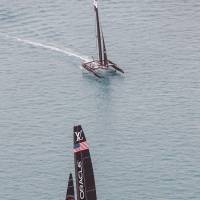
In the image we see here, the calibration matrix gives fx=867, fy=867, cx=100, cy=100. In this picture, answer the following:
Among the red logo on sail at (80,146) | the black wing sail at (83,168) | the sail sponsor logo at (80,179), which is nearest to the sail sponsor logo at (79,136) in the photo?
the black wing sail at (83,168)

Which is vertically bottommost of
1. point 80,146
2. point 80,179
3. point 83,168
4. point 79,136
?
point 80,179

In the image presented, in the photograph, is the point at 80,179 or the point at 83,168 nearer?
the point at 83,168

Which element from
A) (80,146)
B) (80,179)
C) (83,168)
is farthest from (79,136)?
(80,179)

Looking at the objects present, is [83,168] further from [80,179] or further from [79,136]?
[79,136]

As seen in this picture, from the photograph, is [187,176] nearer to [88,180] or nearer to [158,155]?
[158,155]

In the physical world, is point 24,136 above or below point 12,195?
above

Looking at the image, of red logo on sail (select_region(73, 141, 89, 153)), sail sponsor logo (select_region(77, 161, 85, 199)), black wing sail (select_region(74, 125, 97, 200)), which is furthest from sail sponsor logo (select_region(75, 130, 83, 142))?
sail sponsor logo (select_region(77, 161, 85, 199))

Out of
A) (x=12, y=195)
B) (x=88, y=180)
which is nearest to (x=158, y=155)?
(x=12, y=195)

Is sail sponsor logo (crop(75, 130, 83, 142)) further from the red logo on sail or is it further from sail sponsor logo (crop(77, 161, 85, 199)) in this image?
sail sponsor logo (crop(77, 161, 85, 199))
